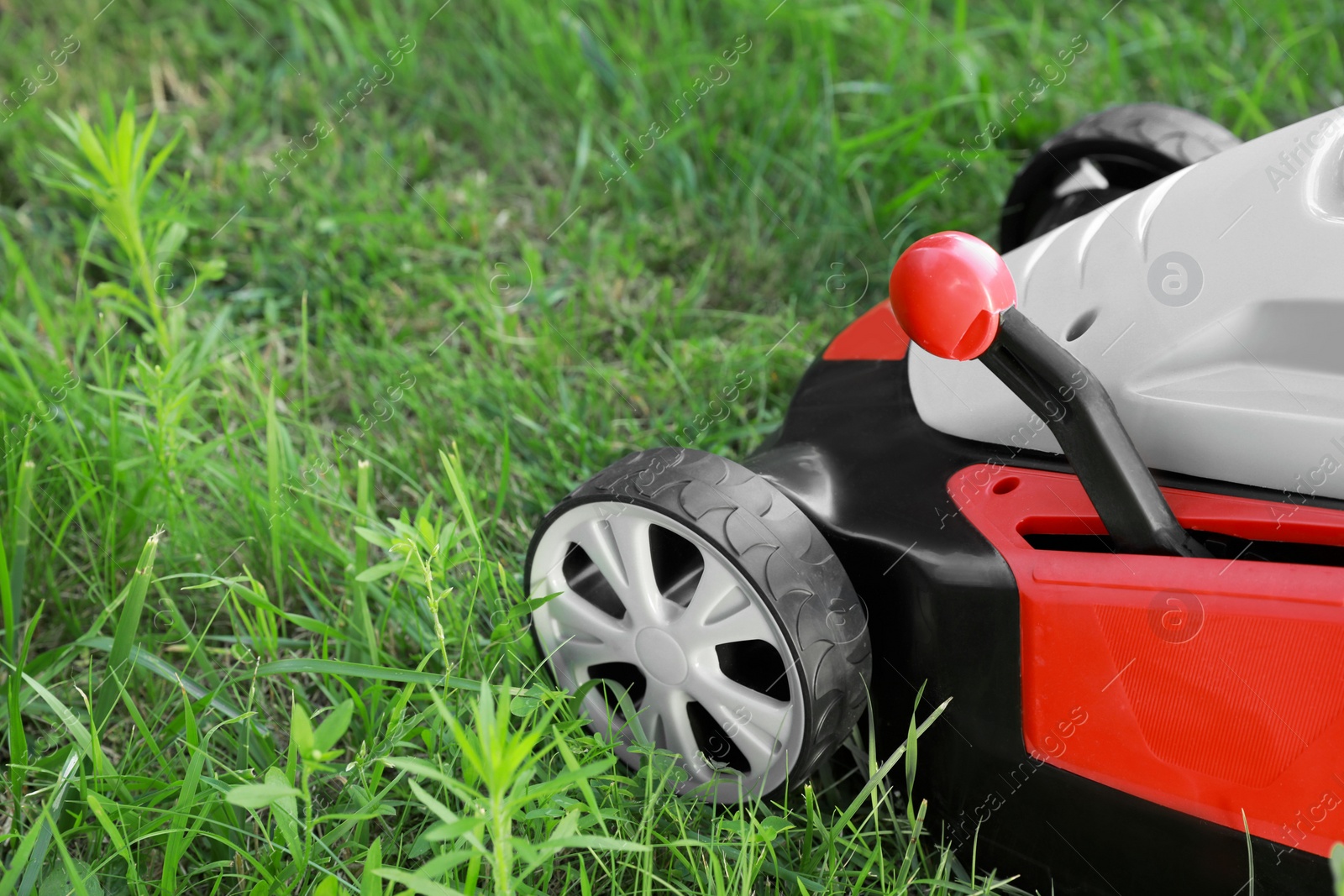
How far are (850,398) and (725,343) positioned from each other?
0.92m

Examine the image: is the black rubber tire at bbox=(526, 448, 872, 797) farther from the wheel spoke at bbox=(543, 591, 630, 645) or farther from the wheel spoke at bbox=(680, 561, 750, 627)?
the wheel spoke at bbox=(543, 591, 630, 645)

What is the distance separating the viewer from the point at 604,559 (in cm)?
161

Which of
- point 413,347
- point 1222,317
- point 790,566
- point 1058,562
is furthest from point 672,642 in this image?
point 413,347

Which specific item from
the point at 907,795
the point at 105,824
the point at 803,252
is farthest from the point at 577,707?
the point at 803,252

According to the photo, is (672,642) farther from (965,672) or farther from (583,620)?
(965,672)

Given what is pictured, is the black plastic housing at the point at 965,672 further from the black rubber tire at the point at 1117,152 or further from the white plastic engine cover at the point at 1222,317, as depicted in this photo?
the black rubber tire at the point at 1117,152

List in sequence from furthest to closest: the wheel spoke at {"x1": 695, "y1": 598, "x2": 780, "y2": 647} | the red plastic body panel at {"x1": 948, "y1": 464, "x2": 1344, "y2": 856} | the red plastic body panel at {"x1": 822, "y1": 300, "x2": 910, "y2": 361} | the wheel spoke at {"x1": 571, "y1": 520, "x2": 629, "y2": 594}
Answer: the red plastic body panel at {"x1": 822, "y1": 300, "x2": 910, "y2": 361} < the wheel spoke at {"x1": 571, "y1": 520, "x2": 629, "y2": 594} < the wheel spoke at {"x1": 695, "y1": 598, "x2": 780, "y2": 647} < the red plastic body panel at {"x1": 948, "y1": 464, "x2": 1344, "y2": 856}

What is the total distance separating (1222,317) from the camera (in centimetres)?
137

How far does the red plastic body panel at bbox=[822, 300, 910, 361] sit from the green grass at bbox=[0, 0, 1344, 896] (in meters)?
0.49

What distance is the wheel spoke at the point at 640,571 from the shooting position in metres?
1.58

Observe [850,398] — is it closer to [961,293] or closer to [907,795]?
[961,293]

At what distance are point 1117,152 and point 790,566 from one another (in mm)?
1269

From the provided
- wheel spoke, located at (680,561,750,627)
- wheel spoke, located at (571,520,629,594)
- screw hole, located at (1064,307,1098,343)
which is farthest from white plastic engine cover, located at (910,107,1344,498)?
wheel spoke, located at (571,520,629,594)

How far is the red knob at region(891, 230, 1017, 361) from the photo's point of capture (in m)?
1.26
